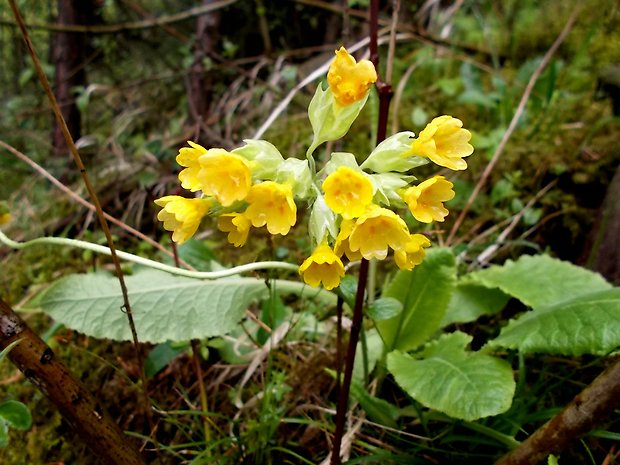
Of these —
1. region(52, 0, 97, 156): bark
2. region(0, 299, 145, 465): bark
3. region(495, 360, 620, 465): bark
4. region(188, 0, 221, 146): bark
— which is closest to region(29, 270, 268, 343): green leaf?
region(0, 299, 145, 465): bark

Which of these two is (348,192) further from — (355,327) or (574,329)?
(574,329)

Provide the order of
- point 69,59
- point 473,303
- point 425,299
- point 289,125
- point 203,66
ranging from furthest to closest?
point 69,59 → point 203,66 → point 289,125 → point 473,303 → point 425,299

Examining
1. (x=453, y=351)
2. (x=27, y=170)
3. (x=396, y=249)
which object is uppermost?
(x=396, y=249)

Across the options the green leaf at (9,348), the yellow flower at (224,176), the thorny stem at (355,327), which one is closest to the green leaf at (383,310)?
the thorny stem at (355,327)

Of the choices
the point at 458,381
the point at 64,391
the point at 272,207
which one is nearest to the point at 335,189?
the point at 272,207

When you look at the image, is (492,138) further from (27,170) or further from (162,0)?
(162,0)

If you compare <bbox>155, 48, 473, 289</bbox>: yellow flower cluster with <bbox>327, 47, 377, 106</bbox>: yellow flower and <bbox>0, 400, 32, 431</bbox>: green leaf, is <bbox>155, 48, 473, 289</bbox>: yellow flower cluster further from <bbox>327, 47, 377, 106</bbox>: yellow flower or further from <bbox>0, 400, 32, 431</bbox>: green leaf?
<bbox>0, 400, 32, 431</bbox>: green leaf

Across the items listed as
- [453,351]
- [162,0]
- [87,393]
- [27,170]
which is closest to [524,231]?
[453,351]
